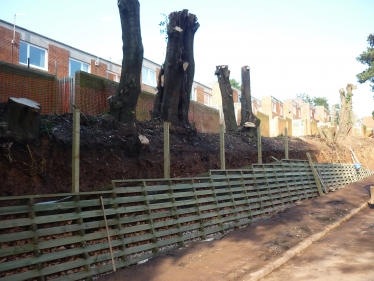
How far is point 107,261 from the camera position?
5285 mm

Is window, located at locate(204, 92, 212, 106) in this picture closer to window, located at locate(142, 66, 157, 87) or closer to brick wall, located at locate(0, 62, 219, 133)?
window, located at locate(142, 66, 157, 87)

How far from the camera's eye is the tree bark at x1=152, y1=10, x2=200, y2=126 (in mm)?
10891

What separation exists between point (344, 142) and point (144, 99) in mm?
20630

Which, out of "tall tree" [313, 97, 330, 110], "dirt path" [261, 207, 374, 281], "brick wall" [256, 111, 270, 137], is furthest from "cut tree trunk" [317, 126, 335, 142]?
"tall tree" [313, 97, 330, 110]

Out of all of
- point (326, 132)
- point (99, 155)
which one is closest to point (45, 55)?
point (99, 155)

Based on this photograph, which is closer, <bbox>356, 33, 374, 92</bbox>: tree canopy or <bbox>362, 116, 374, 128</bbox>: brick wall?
<bbox>356, 33, 374, 92</bbox>: tree canopy

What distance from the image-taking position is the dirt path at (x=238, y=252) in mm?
5266

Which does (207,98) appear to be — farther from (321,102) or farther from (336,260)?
(321,102)

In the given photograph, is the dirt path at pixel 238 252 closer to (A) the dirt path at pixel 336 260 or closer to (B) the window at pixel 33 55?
(A) the dirt path at pixel 336 260

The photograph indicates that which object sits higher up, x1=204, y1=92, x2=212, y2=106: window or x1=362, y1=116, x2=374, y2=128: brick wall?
x1=362, y1=116, x2=374, y2=128: brick wall

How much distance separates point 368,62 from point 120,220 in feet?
104

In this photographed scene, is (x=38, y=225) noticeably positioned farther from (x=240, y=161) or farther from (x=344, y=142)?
(x=344, y=142)

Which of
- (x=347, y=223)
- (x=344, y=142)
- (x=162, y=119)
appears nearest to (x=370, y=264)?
(x=347, y=223)

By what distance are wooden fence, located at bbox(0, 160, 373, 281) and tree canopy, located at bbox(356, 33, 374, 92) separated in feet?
82.1
